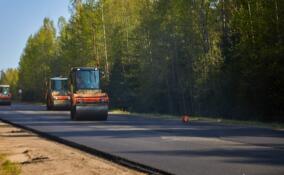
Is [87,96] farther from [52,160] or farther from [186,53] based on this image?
[52,160]

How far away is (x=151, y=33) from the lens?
2060 inches

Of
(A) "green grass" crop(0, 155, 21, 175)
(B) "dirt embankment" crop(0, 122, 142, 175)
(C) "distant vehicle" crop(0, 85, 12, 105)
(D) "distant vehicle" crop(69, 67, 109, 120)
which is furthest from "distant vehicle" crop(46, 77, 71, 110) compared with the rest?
(A) "green grass" crop(0, 155, 21, 175)

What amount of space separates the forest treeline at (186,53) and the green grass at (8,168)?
20.7 meters

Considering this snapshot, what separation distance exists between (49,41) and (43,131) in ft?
262

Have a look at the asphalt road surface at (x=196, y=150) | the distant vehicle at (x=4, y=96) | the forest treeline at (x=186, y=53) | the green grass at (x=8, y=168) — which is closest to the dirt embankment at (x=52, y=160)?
the green grass at (x=8, y=168)

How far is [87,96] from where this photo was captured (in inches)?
1323

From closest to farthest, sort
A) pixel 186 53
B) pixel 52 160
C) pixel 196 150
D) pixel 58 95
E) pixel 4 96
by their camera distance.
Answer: pixel 52 160, pixel 196 150, pixel 186 53, pixel 58 95, pixel 4 96

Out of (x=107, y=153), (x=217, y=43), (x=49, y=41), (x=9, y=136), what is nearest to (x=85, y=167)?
(x=107, y=153)

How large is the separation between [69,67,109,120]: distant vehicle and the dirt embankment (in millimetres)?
12934

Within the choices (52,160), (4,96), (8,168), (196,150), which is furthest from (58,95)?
(8,168)

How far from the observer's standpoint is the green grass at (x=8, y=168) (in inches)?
487

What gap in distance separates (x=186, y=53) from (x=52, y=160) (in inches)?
1371

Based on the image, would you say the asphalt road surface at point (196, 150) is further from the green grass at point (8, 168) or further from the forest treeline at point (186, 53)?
the forest treeline at point (186, 53)

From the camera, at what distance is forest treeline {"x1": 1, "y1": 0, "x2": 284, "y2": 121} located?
112 ft
